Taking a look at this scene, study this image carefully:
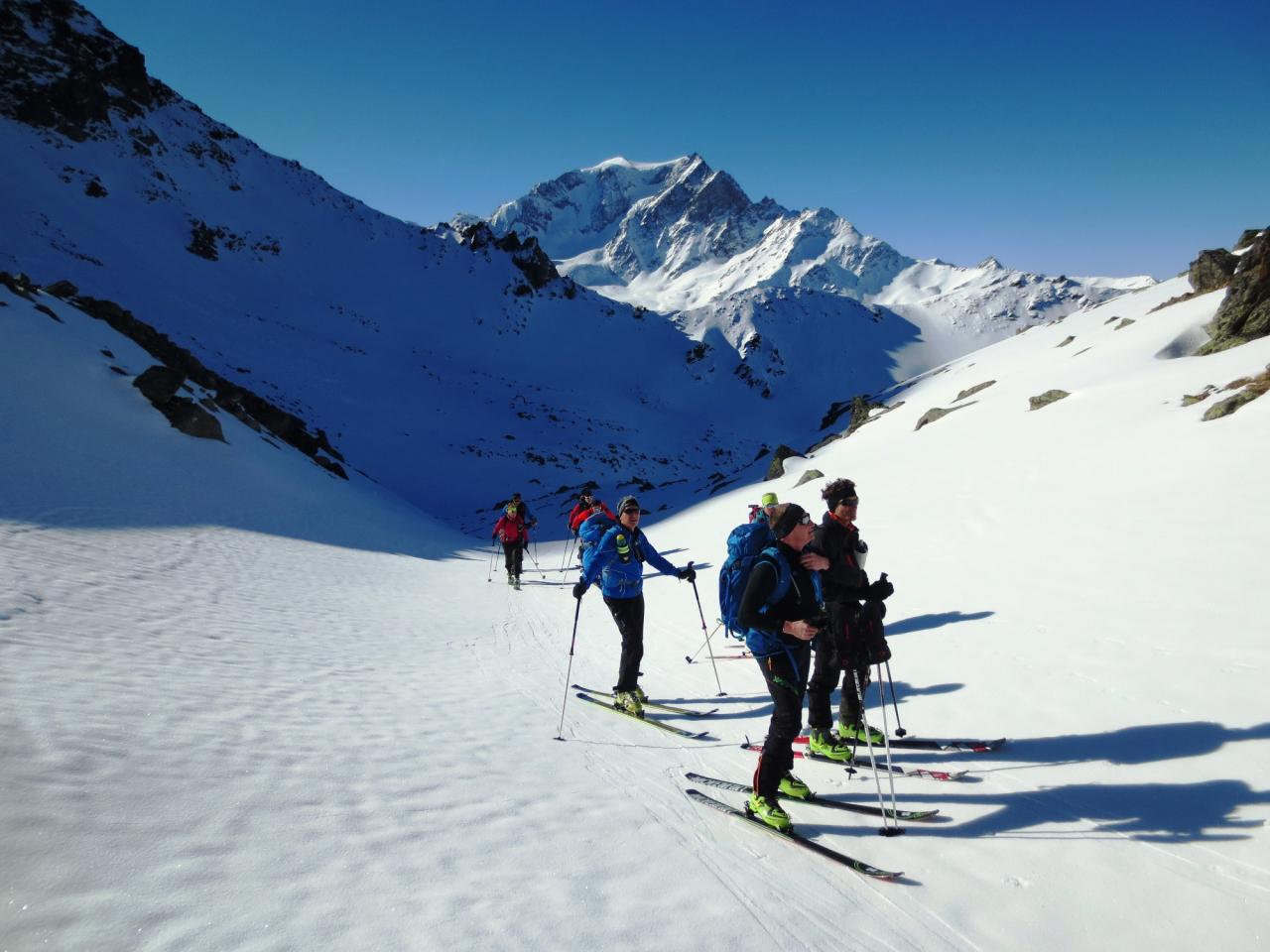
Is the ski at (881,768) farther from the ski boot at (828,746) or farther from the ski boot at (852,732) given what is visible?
the ski boot at (852,732)

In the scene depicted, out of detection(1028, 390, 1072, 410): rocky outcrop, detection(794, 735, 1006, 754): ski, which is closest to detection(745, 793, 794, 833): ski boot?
detection(794, 735, 1006, 754): ski

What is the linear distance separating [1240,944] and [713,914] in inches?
117

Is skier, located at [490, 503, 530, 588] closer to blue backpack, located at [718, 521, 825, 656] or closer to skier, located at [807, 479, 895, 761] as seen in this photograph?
blue backpack, located at [718, 521, 825, 656]

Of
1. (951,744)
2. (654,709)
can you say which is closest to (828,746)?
(951,744)

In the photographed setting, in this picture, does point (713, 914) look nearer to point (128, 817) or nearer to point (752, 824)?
point (752, 824)

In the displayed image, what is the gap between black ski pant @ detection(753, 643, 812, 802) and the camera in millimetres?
4637

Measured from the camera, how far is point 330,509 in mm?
24594

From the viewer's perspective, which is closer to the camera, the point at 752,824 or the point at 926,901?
the point at 926,901

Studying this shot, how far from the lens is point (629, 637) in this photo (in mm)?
7672

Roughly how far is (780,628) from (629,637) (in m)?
3.32

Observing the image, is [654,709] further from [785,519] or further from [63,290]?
[63,290]

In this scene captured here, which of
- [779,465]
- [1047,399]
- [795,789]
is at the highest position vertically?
[779,465]

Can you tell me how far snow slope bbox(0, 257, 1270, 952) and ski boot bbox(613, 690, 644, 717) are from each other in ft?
1.37

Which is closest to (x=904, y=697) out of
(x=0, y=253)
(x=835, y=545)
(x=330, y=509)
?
(x=835, y=545)
